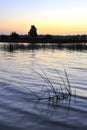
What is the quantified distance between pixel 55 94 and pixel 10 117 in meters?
2.88

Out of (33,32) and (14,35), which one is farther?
(14,35)

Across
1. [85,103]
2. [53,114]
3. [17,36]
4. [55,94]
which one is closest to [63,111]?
[53,114]

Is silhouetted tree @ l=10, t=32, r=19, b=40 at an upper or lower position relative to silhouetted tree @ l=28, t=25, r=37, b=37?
lower

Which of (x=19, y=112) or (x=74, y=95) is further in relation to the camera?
(x=74, y=95)

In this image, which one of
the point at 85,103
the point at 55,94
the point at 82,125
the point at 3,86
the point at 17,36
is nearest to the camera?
the point at 82,125

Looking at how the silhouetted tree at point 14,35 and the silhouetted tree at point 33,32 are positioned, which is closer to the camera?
the silhouetted tree at point 33,32

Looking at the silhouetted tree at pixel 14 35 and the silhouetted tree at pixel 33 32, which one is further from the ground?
the silhouetted tree at pixel 33 32

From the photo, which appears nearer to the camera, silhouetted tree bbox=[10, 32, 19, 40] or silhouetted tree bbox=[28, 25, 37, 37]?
silhouetted tree bbox=[28, 25, 37, 37]

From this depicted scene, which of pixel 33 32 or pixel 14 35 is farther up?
pixel 33 32

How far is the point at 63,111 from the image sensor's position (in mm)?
9719

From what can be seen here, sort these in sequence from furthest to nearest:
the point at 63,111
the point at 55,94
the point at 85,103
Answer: the point at 55,94 → the point at 85,103 → the point at 63,111

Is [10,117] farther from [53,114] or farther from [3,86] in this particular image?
[3,86]

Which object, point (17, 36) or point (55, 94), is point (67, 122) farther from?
point (17, 36)

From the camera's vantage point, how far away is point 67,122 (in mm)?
8547
